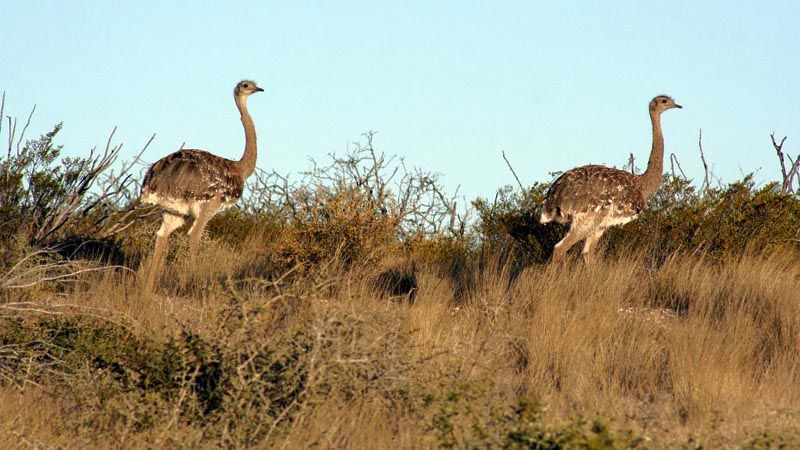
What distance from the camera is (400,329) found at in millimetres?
6852

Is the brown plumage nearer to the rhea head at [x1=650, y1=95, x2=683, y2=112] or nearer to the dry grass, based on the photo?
the dry grass

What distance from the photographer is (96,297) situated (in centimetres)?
973

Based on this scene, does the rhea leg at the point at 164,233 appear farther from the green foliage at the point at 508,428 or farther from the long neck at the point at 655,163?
the green foliage at the point at 508,428

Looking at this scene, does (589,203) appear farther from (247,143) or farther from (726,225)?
(247,143)

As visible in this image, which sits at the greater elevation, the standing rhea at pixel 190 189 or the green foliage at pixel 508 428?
the standing rhea at pixel 190 189

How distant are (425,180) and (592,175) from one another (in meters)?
2.10

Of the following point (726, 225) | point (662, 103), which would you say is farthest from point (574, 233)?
point (662, 103)

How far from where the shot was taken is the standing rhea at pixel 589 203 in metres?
12.6

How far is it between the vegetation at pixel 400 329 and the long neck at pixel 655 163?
0.25 m

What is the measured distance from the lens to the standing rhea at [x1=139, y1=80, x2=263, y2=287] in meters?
12.9

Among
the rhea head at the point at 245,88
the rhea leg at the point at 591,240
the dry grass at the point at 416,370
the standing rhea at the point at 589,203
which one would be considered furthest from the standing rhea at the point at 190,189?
the rhea leg at the point at 591,240

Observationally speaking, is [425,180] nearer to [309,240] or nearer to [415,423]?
[309,240]

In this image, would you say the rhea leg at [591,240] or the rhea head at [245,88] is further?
the rhea head at [245,88]

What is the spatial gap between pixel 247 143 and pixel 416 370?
849 centimetres
